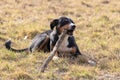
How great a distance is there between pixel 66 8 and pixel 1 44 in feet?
22.1

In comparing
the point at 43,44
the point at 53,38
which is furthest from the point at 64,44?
the point at 43,44

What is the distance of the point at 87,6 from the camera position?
55.5 ft

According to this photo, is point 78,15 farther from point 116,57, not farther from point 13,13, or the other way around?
point 116,57

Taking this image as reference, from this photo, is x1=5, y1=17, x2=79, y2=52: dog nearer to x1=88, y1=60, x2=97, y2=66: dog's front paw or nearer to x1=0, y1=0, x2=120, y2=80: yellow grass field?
x1=0, y1=0, x2=120, y2=80: yellow grass field

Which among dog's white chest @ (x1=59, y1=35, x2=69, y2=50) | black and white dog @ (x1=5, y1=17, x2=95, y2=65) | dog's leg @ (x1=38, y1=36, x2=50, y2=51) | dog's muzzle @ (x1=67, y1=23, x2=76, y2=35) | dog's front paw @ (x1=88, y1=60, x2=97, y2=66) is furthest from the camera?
dog's leg @ (x1=38, y1=36, x2=50, y2=51)

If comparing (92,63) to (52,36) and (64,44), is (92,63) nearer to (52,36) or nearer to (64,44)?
(64,44)

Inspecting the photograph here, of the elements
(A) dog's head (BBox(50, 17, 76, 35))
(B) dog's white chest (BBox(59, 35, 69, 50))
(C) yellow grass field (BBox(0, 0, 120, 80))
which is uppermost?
(A) dog's head (BBox(50, 17, 76, 35))

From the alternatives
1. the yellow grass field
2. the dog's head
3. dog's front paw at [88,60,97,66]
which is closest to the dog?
the dog's head

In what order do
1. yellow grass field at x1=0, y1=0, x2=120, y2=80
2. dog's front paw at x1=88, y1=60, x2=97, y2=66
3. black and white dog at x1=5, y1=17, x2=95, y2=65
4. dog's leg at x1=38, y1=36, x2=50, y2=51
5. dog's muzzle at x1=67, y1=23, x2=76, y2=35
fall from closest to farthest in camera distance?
yellow grass field at x1=0, y1=0, x2=120, y2=80
dog's muzzle at x1=67, y1=23, x2=76, y2=35
dog's front paw at x1=88, y1=60, x2=97, y2=66
black and white dog at x1=5, y1=17, x2=95, y2=65
dog's leg at x1=38, y1=36, x2=50, y2=51

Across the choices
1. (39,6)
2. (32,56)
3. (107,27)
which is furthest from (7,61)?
(39,6)

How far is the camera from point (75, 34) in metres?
11.5

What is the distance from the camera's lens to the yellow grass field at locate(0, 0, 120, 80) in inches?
294

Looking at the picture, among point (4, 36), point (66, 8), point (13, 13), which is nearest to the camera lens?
point (4, 36)

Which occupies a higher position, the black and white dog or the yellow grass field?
the black and white dog
